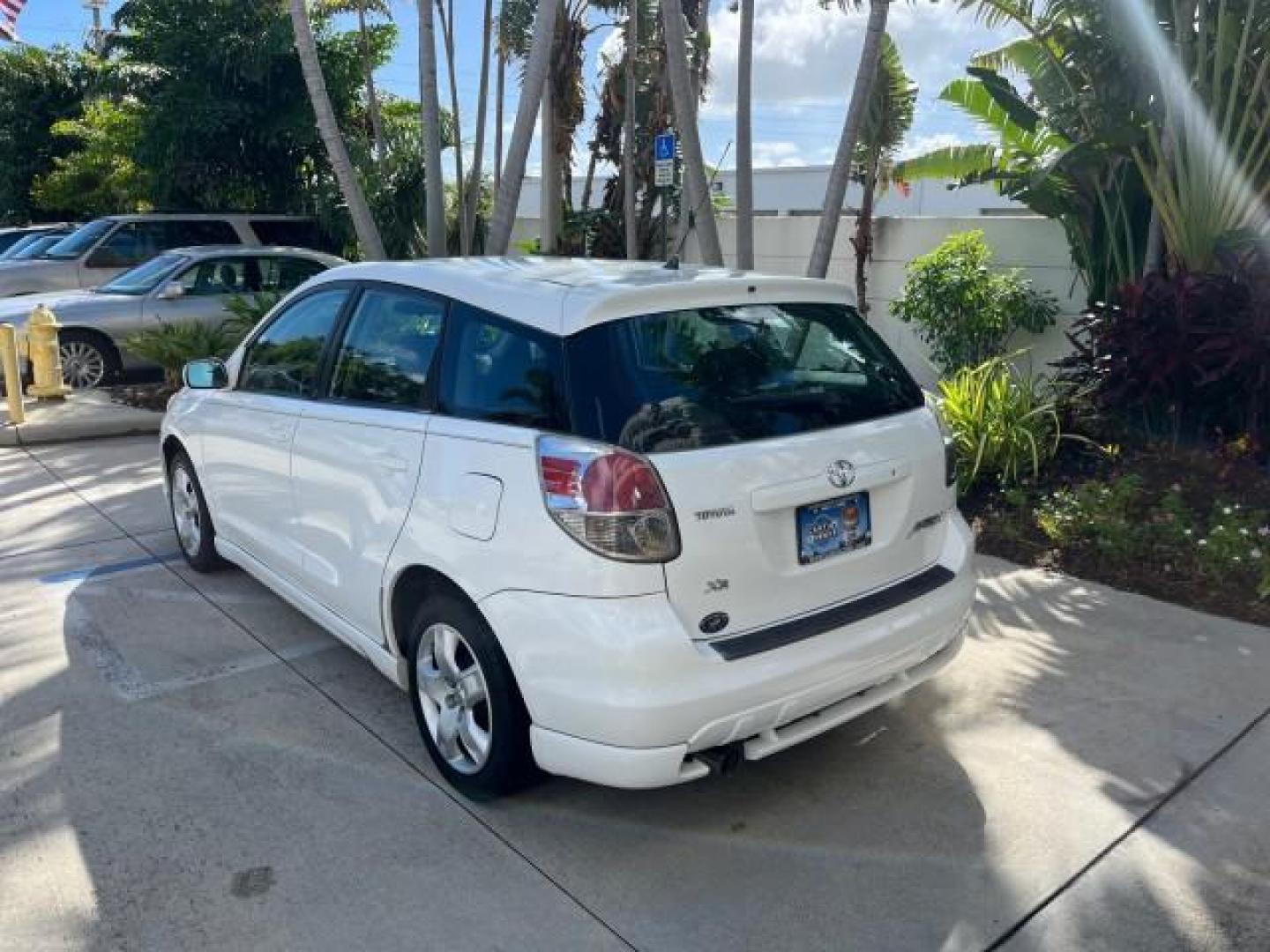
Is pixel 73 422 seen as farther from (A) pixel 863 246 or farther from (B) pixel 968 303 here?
(B) pixel 968 303

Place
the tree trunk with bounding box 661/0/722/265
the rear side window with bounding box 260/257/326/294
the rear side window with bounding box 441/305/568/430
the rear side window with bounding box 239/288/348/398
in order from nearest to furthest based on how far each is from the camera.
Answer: the rear side window with bounding box 441/305/568/430 < the rear side window with bounding box 239/288/348/398 < the tree trunk with bounding box 661/0/722/265 < the rear side window with bounding box 260/257/326/294

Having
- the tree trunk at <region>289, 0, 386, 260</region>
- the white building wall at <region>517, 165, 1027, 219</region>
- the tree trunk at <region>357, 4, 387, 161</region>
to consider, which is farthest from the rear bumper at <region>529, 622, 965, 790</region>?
the white building wall at <region>517, 165, 1027, 219</region>

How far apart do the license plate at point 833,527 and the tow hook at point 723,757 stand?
0.59 metres

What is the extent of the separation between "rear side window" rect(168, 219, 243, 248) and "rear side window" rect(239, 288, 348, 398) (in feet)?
30.8

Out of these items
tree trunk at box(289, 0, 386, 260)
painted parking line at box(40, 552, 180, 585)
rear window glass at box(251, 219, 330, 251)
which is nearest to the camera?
painted parking line at box(40, 552, 180, 585)

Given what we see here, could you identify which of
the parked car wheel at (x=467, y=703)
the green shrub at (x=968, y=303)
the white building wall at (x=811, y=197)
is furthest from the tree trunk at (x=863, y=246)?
the white building wall at (x=811, y=197)

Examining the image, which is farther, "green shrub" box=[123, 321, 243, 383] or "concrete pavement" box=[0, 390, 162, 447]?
"green shrub" box=[123, 321, 243, 383]

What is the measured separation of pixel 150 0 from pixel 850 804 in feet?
53.6

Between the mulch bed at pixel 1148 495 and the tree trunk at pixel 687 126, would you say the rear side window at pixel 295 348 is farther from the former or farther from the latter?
the tree trunk at pixel 687 126

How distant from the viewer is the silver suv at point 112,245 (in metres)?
12.6

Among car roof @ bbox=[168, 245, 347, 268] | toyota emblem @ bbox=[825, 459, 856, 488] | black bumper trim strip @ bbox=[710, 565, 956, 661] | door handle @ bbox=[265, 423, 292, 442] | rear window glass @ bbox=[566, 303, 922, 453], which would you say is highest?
car roof @ bbox=[168, 245, 347, 268]

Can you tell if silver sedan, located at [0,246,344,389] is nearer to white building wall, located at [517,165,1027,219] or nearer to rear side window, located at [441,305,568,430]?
rear side window, located at [441,305,568,430]

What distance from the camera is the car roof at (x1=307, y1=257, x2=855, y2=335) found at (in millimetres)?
3209

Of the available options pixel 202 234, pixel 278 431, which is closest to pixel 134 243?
pixel 202 234
